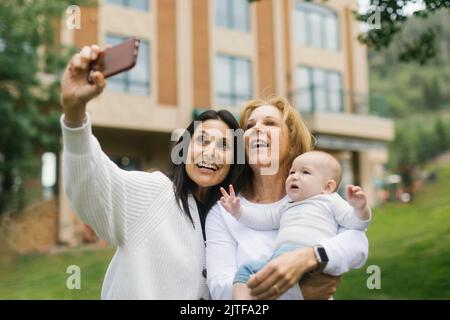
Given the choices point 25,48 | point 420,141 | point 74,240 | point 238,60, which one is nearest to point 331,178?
point 25,48

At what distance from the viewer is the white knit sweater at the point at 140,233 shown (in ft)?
6.60

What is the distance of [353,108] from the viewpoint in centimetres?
2039

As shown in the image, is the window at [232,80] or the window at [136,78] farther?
the window at [232,80]

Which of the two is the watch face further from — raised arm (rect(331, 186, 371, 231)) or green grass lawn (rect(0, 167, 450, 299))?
green grass lawn (rect(0, 167, 450, 299))

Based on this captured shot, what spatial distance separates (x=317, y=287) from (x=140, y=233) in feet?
2.11

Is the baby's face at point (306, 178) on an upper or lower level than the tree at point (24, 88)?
lower

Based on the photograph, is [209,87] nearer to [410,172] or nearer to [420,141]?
[410,172]

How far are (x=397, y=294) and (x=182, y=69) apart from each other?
10952 mm

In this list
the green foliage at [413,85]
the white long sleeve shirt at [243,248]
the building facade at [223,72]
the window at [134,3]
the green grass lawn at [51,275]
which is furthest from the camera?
the green foliage at [413,85]

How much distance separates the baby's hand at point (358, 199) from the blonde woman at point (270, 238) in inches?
3.6

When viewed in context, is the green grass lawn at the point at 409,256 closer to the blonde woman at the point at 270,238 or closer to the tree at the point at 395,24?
the tree at the point at 395,24

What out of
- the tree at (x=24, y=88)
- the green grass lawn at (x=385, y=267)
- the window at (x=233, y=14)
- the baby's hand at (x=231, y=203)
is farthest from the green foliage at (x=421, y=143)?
the baby's hand at (x=231, y=203)

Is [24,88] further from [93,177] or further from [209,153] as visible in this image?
[93,177]

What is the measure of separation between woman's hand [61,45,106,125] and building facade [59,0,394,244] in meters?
12.3
